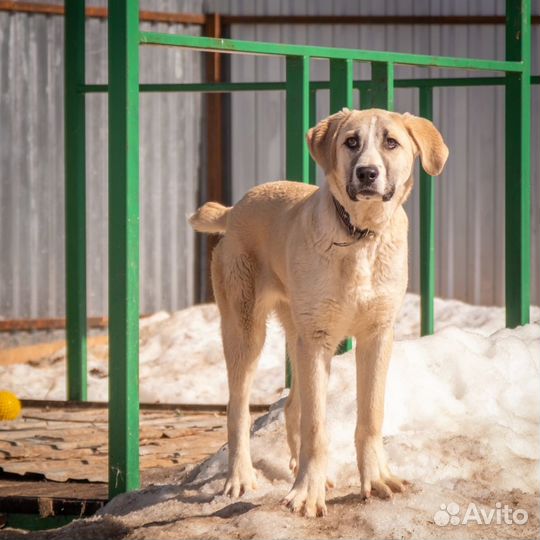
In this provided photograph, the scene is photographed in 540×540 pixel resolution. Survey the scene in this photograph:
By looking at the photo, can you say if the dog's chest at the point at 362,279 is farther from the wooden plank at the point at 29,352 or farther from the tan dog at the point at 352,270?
the wooden plank at the point at 29,352

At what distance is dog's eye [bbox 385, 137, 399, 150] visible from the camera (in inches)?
192

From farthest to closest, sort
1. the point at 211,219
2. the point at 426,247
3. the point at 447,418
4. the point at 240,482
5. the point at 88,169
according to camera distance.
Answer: the point at 88,169
the point at 426,247
the point at 211,219
the point at 447,418
the point at 240,482

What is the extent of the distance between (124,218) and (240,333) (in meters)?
0.73

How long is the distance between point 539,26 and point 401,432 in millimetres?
7858

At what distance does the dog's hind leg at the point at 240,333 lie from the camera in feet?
17.8

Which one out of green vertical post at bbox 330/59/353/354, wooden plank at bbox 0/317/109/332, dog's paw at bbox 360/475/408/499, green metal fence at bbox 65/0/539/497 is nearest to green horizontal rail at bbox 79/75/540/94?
green metal fence at bbox 65/0/539/497

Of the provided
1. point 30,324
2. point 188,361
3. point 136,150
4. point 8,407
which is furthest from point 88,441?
point 30,324

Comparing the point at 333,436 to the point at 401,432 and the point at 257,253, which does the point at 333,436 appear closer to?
the point at 401,432

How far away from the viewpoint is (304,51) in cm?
611

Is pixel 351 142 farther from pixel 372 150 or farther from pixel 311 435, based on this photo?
pixel 311 435

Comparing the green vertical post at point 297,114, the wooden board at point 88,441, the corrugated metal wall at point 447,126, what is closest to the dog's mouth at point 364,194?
the green vertical post at point 297,114

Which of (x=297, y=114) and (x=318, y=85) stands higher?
(x=318, y=85)

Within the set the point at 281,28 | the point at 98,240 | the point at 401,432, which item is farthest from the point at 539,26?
the point at 401,432

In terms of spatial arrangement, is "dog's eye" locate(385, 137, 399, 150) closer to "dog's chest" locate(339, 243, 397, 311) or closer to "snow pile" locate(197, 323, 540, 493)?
"dog's chest" locate(339, 243, 397, 311)
